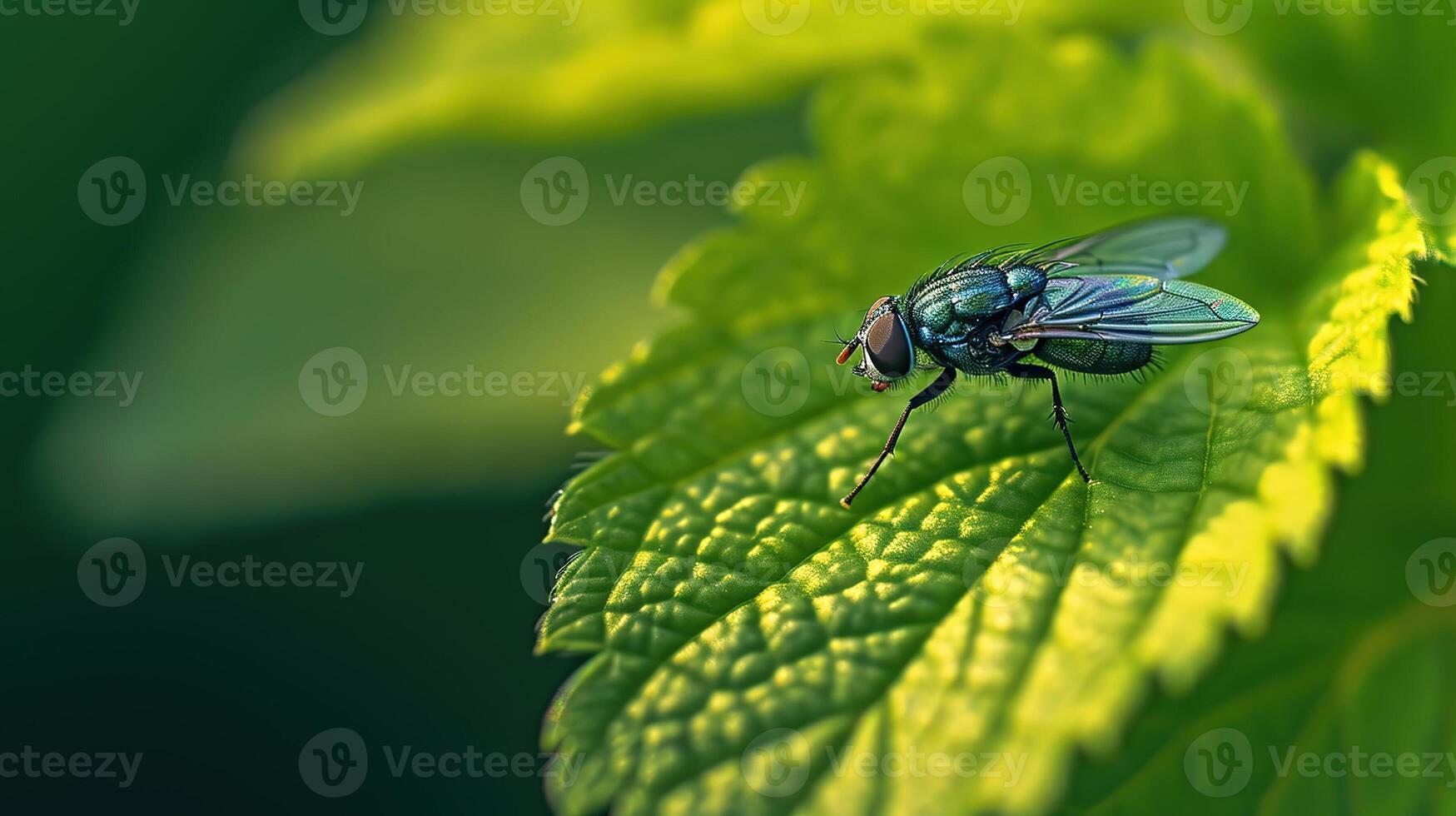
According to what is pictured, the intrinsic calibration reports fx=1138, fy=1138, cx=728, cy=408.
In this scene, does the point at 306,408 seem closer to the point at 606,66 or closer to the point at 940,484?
the point at 606,66

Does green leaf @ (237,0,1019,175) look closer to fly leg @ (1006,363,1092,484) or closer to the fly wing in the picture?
the fly wing

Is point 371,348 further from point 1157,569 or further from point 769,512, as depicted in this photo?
point 1157,569

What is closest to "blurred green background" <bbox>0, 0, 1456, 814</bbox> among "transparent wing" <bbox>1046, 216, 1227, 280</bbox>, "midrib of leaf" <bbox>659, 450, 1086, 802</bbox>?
"transparent wing" <bbox>1046, 216, 1227, 280</bbox>

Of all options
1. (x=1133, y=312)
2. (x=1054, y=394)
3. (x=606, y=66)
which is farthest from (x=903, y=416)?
(x=606, y=66)

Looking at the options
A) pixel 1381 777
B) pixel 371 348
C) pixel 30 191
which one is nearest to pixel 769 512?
pixel 1381 777

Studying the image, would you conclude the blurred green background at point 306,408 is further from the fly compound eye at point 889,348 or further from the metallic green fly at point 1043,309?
the fly compound eye at point 889,348
